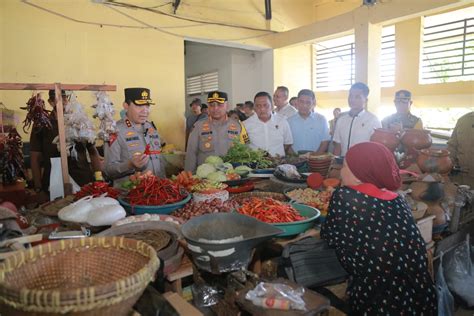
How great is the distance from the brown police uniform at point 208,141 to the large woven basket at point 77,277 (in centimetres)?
306

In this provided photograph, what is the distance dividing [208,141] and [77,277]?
3153 mm

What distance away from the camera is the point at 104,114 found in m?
3.21

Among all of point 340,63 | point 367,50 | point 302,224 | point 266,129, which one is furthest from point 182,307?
point 340,63

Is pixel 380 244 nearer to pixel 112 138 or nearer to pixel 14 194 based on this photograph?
pixel 112 138

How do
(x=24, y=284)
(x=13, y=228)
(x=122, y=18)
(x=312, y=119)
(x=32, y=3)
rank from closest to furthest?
1. (x=24, y=284)
2. (x=13, y=228)
3. (x=312, y=119)
4. (x=32, y=3)
5. (x=122, y=18)

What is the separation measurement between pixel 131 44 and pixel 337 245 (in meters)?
6.31

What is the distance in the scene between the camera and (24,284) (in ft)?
3.86

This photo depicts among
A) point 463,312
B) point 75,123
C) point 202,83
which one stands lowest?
point 463,312

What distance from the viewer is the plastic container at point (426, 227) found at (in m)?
2.72

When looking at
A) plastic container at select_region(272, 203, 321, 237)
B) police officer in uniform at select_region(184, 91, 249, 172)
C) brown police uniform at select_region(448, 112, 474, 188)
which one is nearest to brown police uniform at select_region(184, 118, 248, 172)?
police officer in uniform at select_region(184, 91, 249, 172)

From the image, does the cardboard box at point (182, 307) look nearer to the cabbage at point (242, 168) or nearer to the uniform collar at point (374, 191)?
the uniform collar at point (374, 191)

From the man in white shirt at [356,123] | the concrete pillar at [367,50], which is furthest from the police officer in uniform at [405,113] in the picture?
the concrete pillar at [367,50]

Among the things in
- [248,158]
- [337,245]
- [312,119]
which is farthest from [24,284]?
[312,119]

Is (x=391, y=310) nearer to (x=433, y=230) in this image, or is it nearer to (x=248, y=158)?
(x=433, y=230)
